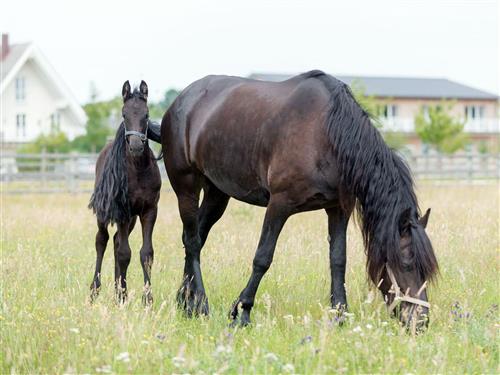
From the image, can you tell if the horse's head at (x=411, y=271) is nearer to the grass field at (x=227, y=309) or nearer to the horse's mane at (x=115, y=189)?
the grass field at (x=227, y=309)

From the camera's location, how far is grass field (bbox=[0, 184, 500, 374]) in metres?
4.29

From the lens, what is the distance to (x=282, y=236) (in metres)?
9.96

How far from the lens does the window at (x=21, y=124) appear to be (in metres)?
46.8

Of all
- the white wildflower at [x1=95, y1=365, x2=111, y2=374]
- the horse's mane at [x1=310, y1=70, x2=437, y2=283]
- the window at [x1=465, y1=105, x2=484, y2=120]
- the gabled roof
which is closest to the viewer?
the white wildflower at [x1=95, y1=365, x2=111, y2=374]

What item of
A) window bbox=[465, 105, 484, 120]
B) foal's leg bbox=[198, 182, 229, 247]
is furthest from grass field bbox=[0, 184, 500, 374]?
window bbox=[465, 105, 484, 120]

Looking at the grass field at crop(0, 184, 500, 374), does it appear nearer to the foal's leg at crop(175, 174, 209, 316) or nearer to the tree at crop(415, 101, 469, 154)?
the foal's leg at crop(175, 174, 209, 316)

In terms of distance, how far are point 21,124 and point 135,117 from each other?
42.6 m

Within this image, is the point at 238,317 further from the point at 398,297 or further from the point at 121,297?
the point at 398,297

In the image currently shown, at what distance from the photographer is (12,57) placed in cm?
4594

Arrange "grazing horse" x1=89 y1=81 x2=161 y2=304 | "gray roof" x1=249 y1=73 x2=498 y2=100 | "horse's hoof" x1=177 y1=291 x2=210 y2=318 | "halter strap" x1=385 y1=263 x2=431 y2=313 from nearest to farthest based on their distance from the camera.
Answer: "halter strap" x1=385 y1=263 x2=431 y2=313 → "horse's hoof" x1=177 y1=291 x2=210 y2=318 → "grazing horse" x1=89 y1=81 x2=161 y2=304 → "gray roof" x1=249 y1=73 x2=498 y2=100

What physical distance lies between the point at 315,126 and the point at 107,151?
300cm

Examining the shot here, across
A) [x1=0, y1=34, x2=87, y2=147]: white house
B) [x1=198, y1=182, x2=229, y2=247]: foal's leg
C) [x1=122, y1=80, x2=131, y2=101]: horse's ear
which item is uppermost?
[x1=0, y1=34, x2=87, y2=147]: white house

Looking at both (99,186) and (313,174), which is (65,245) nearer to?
(99,186)

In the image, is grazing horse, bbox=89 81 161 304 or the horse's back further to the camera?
grazing horse, bbox=89 81 161 304
